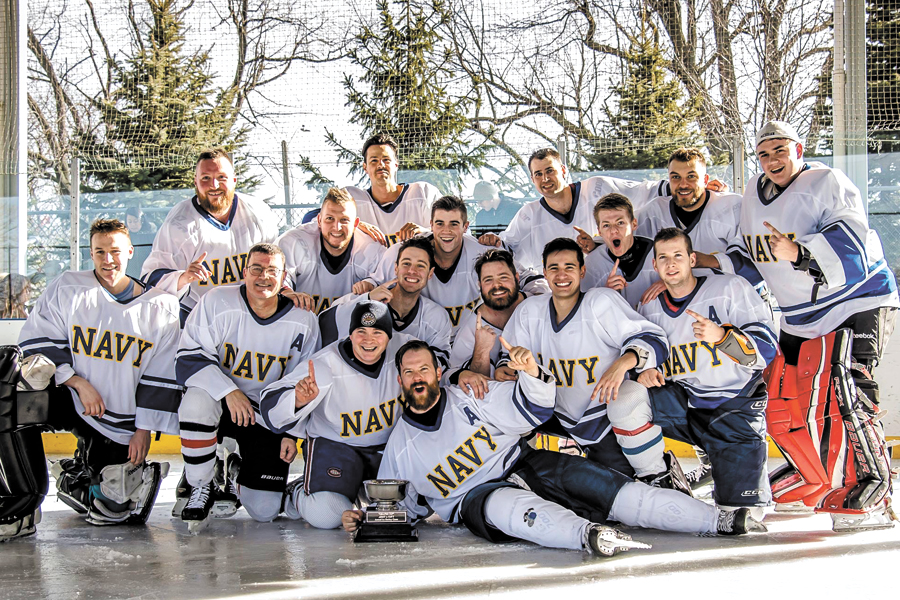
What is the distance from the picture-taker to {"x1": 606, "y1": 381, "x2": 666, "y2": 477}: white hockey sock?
3.11 metres

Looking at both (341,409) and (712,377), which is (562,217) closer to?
(712,377)

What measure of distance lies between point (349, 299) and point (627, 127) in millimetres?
3983

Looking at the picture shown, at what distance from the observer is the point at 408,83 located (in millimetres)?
7445

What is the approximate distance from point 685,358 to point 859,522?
814mm

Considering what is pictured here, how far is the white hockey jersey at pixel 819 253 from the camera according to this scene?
10.4ft

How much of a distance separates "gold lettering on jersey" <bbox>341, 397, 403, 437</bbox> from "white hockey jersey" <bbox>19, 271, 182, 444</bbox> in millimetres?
720

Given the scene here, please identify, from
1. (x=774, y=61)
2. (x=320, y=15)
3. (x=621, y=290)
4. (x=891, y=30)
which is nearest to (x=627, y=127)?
(x=774, y=61)

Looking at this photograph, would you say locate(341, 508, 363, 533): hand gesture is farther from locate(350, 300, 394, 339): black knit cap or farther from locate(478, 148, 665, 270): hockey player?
locate(478, 148, 665, 270): hockey player

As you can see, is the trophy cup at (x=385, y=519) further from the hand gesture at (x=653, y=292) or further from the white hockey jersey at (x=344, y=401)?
the hand gesture at (x=653, y=292)

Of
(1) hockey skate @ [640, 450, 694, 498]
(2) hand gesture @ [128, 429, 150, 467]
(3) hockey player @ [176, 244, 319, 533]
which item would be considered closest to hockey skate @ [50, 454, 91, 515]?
(2) hand gesture @ [128, 429, 150, 467]

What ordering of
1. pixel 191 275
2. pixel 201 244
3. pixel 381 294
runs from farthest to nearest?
pixel 201 244
pixel 191 275
pixel 381 294

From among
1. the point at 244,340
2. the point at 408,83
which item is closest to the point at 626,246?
the point at 244,340

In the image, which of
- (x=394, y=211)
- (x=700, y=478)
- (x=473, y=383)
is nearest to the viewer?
(x=473, y=383)

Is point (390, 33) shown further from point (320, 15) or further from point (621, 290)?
point (621, 290)
